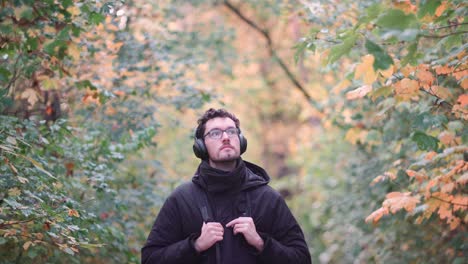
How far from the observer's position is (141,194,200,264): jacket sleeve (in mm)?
4172

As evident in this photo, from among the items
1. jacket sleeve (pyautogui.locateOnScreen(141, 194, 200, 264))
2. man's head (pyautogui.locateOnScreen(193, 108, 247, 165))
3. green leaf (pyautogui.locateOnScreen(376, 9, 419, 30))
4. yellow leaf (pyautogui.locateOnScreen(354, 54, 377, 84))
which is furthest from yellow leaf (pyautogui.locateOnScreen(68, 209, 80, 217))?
green leaf (pyautogui.locateOnScreen(376, 9, 419, 30))

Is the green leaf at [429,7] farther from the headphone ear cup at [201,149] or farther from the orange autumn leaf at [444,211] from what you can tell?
the orange autumn leaf at [444,211]

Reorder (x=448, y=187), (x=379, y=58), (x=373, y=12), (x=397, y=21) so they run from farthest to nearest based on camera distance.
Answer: (x=448, y=187)
(x=373, y=12)
(x=379, y=58)
(x=397, y=21)

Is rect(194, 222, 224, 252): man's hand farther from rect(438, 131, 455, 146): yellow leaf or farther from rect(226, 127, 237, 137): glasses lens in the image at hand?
rect(438, 131, 455, 146): yellow leaf

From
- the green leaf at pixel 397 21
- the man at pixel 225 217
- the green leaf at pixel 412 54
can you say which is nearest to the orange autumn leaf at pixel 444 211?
the man at pixel 225 217

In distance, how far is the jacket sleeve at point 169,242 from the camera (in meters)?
4.17

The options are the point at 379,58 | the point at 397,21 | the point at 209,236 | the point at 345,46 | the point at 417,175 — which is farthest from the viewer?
the point at 417,175

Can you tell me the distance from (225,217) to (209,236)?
28 cm

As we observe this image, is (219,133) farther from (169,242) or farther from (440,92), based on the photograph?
(440,92)

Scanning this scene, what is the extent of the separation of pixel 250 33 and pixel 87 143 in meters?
11.6

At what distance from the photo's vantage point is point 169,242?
436 centimetres

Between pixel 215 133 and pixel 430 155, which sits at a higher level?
pixel 215 133

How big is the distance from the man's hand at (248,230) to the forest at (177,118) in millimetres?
915

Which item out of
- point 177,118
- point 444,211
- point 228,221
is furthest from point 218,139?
point 177,118
